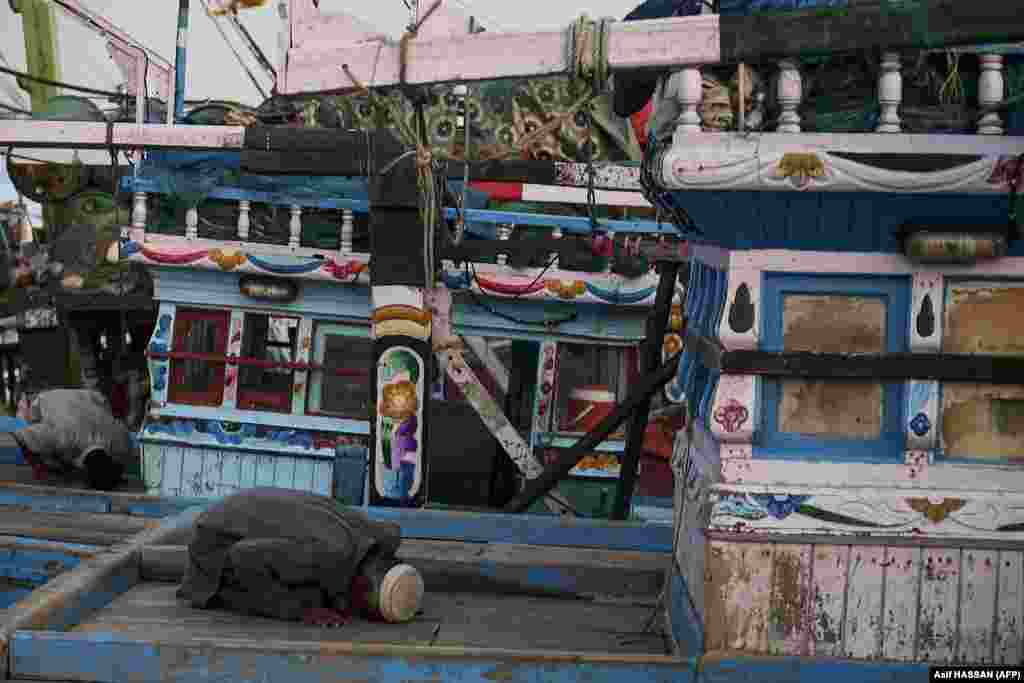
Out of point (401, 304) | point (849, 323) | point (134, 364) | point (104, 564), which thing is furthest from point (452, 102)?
point (134, 364)

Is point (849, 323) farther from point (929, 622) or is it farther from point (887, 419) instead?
point (929, 622)

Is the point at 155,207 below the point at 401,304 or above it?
above

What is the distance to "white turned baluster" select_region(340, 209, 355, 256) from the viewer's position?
36.6 ft

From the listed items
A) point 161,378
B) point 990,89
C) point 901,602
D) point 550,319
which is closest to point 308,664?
point 901,602

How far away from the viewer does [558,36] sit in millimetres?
4965

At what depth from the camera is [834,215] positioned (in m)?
4.88

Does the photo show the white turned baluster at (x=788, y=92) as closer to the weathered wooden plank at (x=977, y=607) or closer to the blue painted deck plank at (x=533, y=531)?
the weathered wooden plank at (x=977, y=607)

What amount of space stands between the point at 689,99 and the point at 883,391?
3.98ft

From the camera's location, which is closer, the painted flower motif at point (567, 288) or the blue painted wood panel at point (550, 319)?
the painted flower motif at point (567, 288)

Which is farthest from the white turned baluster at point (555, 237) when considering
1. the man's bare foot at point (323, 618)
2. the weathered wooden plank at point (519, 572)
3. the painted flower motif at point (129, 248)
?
the man's bare foot at point (323, 618)

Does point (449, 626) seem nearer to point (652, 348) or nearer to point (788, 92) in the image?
point (788, 92)

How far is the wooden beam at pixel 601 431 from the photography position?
8.55 meters

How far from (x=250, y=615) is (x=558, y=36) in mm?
2644

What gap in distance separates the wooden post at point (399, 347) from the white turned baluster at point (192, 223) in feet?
7.80
